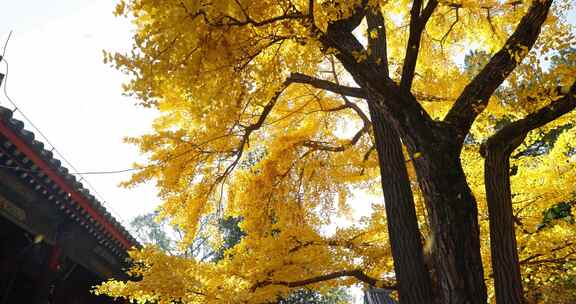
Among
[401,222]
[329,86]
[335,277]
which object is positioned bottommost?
[335,277]

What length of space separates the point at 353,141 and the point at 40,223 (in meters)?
5.65

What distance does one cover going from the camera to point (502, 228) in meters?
3.45

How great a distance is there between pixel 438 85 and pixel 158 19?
203 inches

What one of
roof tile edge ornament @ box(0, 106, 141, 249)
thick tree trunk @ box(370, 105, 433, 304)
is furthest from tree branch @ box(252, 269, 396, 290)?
roof tile edge ornament @ box(0, 106, 141, 249)

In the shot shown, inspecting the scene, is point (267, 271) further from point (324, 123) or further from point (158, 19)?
point (324, 123)

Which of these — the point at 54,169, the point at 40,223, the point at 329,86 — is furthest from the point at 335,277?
the point at 40,223

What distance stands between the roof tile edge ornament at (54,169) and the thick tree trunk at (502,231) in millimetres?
5587

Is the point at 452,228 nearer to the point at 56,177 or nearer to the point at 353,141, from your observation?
the point at 353,141

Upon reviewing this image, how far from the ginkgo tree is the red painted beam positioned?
1.27m

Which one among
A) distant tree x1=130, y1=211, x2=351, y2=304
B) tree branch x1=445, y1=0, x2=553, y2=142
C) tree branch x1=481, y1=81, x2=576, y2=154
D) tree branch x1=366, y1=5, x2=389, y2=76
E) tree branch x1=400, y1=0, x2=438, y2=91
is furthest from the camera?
distant tree x1=130, y1=211, x2=351, y2=304

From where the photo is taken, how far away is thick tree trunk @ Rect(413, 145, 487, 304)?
332cm

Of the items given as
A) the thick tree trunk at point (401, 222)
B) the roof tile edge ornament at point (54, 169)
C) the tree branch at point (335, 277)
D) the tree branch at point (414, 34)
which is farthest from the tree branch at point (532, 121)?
the roof tile edge ornament at point (54, 169)

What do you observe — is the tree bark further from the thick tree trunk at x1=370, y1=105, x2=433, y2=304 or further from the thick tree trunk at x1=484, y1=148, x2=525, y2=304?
the thick tree trunk at x1=370, y1=105, x2=433, y2=304

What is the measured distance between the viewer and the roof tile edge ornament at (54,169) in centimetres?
482
